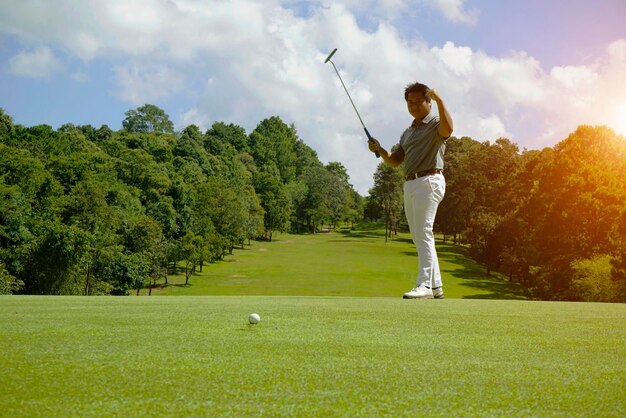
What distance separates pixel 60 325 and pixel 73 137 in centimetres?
8398

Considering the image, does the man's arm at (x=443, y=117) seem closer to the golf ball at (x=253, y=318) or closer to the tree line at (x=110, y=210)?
the golf ball at (x=253, y=318)

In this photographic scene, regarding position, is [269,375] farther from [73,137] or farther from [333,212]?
[333,212]

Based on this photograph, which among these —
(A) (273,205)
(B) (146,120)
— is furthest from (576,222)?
(B) (146,120)

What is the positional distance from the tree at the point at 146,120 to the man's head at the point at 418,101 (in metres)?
139

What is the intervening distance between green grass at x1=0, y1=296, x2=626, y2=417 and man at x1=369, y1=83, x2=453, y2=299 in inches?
125

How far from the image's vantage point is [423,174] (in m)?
8.72

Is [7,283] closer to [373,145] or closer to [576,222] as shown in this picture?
[576,222]

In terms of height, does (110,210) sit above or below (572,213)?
below

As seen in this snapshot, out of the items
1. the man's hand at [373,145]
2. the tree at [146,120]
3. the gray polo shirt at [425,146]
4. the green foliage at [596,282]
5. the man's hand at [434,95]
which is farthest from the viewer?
the tree at [146,120]

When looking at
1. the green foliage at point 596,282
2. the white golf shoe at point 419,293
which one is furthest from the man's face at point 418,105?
the green foliage at point 596,282

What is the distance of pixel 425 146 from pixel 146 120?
141 m

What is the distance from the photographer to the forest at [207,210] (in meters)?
39.9

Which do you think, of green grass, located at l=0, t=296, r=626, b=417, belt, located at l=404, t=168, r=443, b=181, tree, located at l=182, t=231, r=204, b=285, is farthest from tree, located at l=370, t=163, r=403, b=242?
green grass, located at l=0, t=296, r=626, b=417

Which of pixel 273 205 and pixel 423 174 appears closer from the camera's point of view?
pixel 423 174
